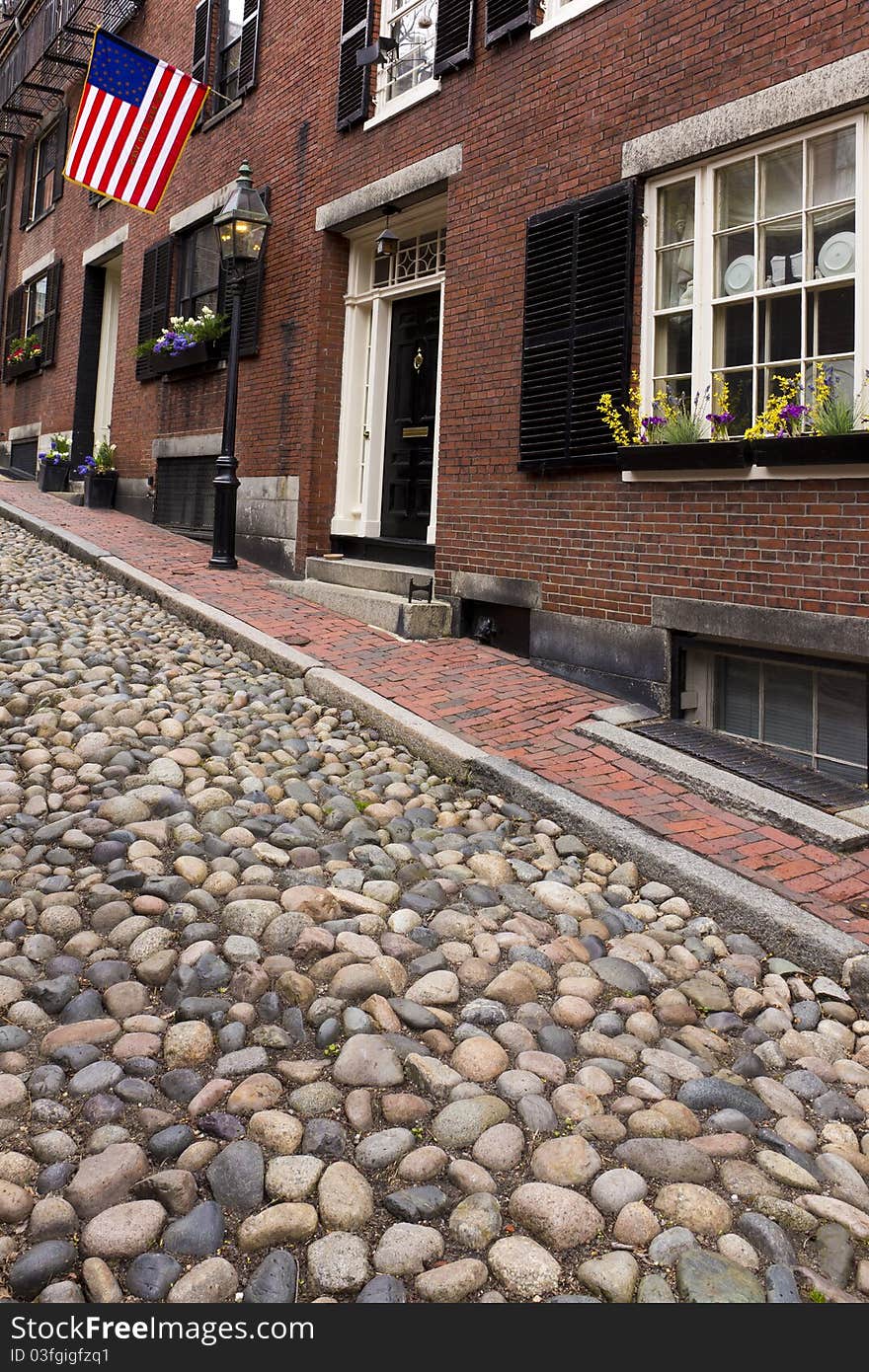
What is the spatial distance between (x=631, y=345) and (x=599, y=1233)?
5221 millimetres

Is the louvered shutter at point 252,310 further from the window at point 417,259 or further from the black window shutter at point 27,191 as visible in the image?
the black window shutter at point 27,191

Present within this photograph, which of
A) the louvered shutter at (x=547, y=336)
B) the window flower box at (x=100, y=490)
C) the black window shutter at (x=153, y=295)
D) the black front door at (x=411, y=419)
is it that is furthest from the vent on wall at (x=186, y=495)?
the louvered shutter at (x=547, y=336)

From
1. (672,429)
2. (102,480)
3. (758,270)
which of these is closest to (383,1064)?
(672,429)

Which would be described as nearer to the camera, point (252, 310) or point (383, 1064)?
point (383, 1064)

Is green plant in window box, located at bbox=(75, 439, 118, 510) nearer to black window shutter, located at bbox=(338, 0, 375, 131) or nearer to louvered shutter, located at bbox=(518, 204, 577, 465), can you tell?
black window shutter, located at bbox=(338, 0, 375, 131)

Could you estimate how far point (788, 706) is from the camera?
198 inches

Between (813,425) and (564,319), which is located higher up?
(564,319)

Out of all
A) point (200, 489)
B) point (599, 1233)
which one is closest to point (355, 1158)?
point (599, 1233)

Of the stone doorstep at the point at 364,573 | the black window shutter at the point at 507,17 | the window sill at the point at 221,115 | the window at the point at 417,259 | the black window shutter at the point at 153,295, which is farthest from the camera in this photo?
the black window shutter at the point at 153,295

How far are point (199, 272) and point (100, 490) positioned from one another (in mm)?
3632

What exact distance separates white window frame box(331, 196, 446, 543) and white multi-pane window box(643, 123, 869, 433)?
3.66 meters

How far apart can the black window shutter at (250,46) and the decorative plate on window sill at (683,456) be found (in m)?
7.76

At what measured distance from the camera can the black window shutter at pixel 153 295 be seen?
12234mm

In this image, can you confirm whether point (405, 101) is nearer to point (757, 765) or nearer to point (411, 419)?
point (411, 419)
